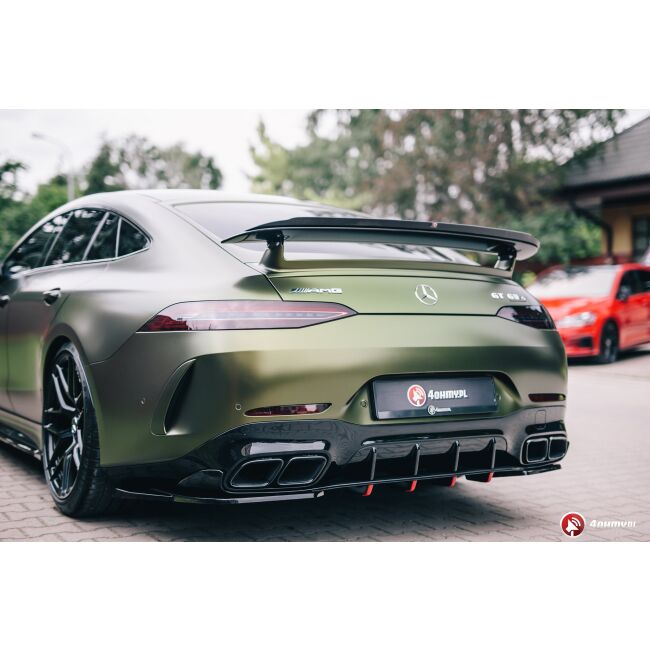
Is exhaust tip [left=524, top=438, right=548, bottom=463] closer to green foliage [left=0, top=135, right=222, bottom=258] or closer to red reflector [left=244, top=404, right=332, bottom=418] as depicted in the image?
red reflector [left=244, top=404, right=332, bottom=418]

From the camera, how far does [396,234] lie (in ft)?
11.1

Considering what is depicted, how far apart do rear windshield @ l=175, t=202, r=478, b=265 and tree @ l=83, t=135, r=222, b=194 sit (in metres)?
0.82

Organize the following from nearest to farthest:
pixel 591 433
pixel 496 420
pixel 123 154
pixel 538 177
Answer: pixel 496 420, pixel 123 154, pixel 591 433, pixel 538 177

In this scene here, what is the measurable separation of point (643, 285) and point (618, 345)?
3.11 ft

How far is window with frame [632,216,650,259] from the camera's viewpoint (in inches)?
419

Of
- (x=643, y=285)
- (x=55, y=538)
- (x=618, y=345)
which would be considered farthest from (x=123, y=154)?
(x=643, y=285)

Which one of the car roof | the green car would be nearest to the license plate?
the green car

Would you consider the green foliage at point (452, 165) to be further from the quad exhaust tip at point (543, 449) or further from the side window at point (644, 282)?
the quad exhaust tip at point (543, 449)

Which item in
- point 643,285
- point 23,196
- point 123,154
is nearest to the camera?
point 123,154

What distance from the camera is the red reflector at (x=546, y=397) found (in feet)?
11.6

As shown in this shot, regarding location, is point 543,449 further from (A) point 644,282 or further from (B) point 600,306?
(B) point 600,306

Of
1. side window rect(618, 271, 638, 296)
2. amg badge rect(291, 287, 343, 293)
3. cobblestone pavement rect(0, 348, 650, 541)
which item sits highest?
amg badge rect(291, 287, 343, 293)

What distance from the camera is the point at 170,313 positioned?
313cm
